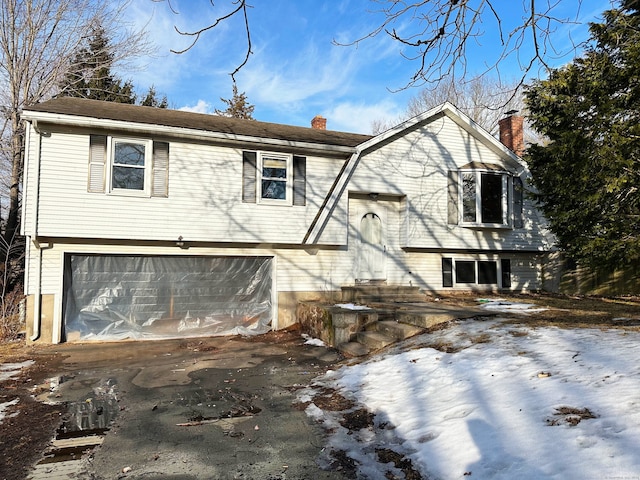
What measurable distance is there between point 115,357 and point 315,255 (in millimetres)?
5938

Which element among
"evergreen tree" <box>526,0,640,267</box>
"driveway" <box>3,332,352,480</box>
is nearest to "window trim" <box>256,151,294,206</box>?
"driveway" <box>3,332,352,480</box>

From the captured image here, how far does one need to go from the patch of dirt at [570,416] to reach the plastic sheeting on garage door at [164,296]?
9303 millimetres

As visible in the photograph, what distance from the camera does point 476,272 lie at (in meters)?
13.9

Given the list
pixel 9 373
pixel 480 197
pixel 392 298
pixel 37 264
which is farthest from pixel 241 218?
pixel 480 197

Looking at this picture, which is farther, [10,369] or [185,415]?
[10,369]

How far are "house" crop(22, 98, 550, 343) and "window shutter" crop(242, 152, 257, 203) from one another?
30mm

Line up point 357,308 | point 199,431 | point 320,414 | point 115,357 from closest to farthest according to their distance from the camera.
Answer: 1. point 199,431
2. point 320,414
3. point 115,357
4. point 357,308

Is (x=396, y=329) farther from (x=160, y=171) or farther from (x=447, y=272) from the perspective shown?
(x=160, y=171)

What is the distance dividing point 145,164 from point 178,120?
1.76 m

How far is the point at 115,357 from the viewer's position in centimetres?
873

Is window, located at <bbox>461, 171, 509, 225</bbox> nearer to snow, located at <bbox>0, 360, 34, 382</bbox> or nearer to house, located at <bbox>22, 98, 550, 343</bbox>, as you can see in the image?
house, located at <bbox>22, 98, 550, 343</bbox>

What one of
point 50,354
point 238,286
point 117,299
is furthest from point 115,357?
point 238,286

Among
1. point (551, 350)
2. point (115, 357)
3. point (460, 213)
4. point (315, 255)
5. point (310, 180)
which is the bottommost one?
point (115, 357)

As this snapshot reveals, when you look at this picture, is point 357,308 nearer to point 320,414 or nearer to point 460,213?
point 320,414
